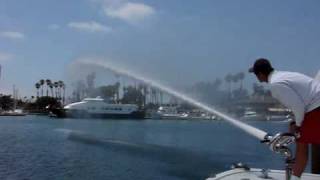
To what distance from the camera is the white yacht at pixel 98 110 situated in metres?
123

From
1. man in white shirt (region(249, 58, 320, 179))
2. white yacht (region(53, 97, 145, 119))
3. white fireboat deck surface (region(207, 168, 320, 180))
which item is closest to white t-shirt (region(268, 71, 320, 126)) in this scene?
man in white shirt (region(249, 58, 320, 179))

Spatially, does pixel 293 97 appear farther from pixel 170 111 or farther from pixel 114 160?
pixel 170 111

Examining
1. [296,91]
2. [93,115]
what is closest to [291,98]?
[296,91]

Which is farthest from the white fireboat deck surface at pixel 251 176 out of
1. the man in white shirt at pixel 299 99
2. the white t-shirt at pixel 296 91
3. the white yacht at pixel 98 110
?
the white yacht at pixel 98 110

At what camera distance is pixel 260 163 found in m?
30.7

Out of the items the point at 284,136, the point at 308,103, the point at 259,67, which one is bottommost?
the point at 284,136

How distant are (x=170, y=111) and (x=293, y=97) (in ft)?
508

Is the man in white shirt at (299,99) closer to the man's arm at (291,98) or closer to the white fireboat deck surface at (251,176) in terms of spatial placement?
the man's arm at (291,98)

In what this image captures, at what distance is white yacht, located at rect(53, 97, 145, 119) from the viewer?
123375mm

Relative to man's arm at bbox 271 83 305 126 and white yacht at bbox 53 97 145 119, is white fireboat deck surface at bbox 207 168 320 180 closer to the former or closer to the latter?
man's arm at bbox 271 83 305 126

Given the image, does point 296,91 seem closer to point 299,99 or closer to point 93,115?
point 299,99

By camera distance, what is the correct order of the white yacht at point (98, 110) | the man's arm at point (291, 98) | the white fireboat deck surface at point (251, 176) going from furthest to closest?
the white yacht at point (98, 110)
the white fireboat deck surface at point (251, 176)
the man's arm at point (291, 98)

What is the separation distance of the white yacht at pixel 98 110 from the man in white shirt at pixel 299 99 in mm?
116223

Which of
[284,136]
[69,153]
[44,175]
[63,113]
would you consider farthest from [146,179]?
[63,113]
